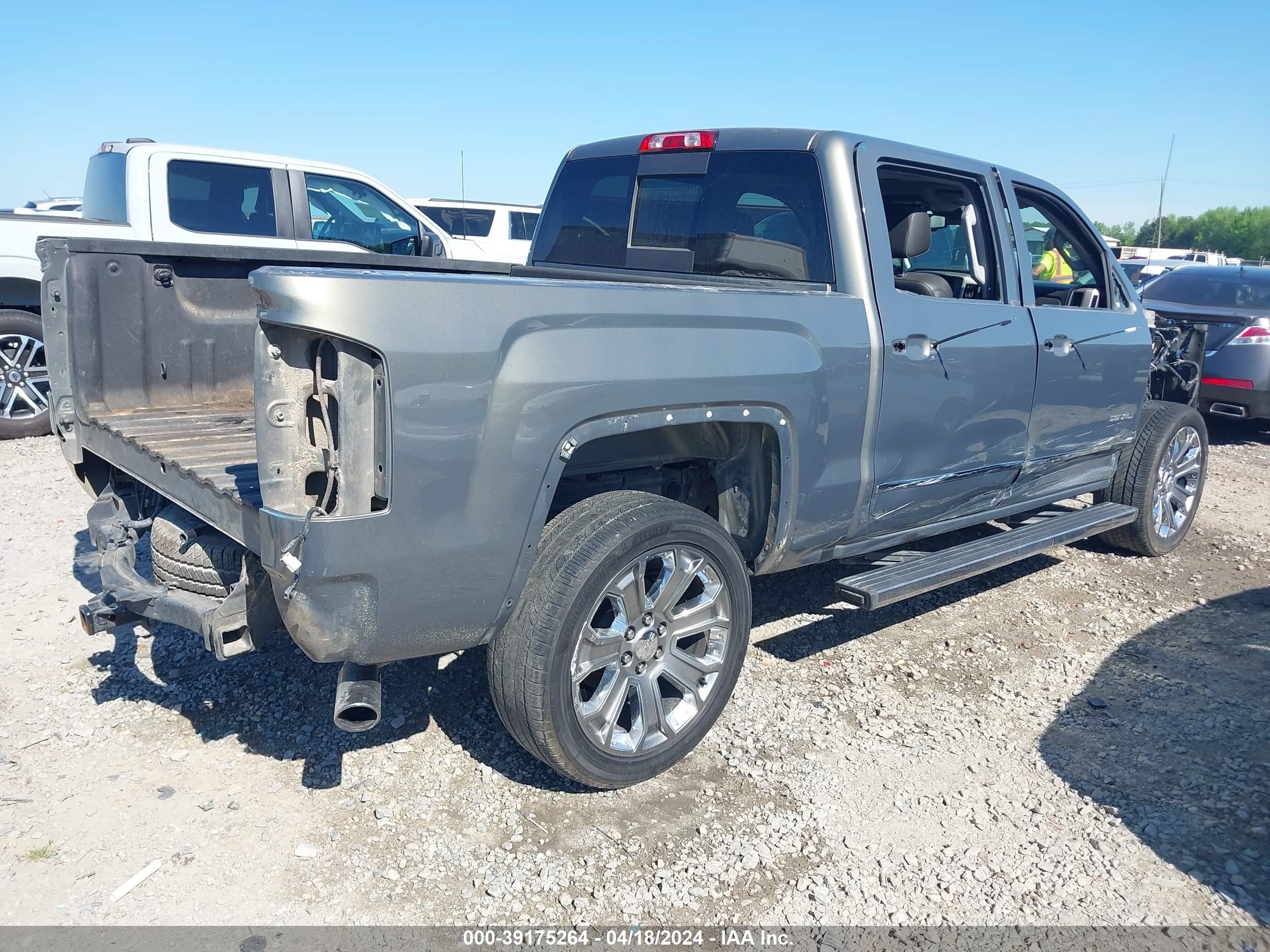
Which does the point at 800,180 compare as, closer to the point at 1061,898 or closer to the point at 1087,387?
the point at 1087,387

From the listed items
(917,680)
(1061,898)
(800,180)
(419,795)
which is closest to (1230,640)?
(917,680)

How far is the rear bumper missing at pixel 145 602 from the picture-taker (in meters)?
2.74

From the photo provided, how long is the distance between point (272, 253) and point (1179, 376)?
5.87m

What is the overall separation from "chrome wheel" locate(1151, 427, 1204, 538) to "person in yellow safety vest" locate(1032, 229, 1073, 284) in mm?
1102

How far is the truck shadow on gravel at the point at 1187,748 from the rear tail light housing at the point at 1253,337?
4.84m

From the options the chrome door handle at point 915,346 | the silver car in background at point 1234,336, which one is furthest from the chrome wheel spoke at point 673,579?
the silver car in background at point 1234,336

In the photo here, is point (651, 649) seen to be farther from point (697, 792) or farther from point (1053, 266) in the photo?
point (1053, 266)

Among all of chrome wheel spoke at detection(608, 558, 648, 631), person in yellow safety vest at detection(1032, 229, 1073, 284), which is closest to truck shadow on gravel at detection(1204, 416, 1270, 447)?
person in yellow safety vest at detection(1032, 229, 1073, 284)

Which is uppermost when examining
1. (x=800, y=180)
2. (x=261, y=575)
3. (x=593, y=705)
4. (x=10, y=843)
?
(x=800, y=180)

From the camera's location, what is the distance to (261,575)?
2756mm

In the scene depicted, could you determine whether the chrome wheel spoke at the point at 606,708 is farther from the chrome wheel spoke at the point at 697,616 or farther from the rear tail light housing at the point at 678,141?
the rear tail light housing at the point at 678,141

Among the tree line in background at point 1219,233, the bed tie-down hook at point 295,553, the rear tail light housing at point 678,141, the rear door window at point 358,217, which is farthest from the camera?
the tree line in background at point 1219,233

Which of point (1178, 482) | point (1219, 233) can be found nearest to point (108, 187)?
point (1178, 482)

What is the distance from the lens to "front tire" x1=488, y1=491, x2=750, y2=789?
283cm
